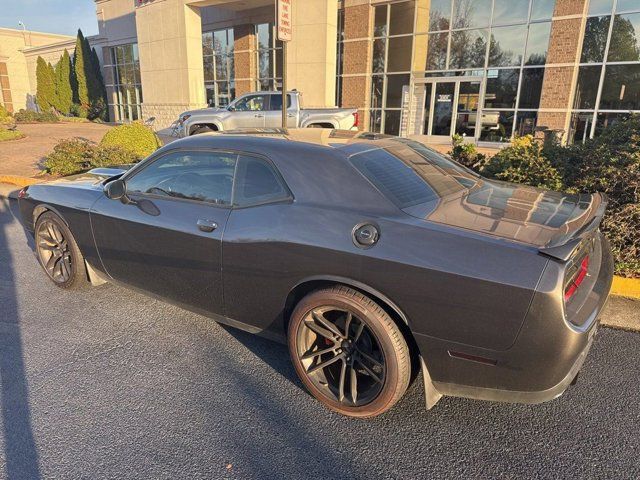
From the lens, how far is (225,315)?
316 cm

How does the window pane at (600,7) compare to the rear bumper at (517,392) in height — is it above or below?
above

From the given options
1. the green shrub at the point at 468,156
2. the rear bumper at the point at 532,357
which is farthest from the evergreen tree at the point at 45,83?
the rear bumper at the point at 532,357

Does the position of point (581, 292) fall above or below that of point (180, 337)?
above

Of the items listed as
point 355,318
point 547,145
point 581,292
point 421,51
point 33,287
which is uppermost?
point 421,51

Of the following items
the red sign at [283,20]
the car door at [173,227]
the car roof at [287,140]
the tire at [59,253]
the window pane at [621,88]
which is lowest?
the tire at [59,253]

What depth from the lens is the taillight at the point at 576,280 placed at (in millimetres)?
2176

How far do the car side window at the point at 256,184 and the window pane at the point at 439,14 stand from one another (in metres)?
16.3

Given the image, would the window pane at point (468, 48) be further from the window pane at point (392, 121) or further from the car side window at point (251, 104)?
the car side window at point (251, 104)

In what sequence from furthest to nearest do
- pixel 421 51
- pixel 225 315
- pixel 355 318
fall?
1. pixel 421 51
2. pixel 225 315
3. pixel 355 318

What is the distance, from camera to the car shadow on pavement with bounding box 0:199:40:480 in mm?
2291

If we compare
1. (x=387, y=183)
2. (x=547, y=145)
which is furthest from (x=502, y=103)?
(x=387, y=183)

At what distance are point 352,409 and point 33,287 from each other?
11.8 feet

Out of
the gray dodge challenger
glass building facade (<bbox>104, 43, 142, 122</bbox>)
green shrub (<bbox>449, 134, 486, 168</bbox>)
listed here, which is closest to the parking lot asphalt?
the gray dodge challenger

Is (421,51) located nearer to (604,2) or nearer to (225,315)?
(604,2)
